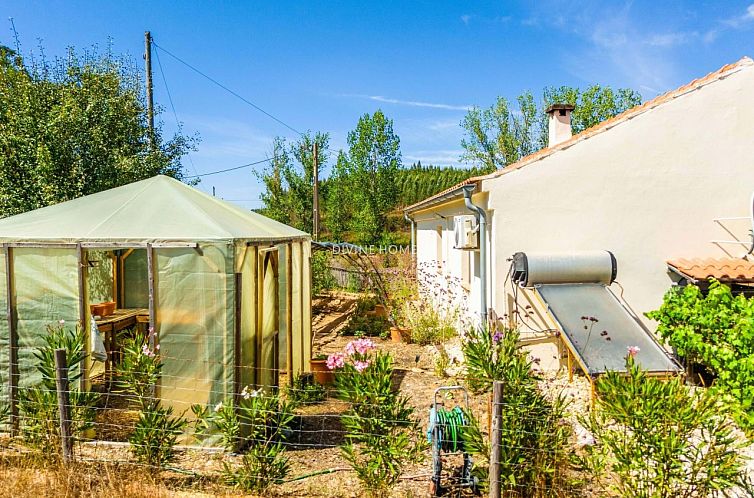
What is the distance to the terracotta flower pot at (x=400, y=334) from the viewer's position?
11867 millimetres

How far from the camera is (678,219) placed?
28.6 ft

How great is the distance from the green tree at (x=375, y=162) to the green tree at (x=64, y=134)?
63.8 ft

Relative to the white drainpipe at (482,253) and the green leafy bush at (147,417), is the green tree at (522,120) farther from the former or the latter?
the green leafy bush at (147,417)

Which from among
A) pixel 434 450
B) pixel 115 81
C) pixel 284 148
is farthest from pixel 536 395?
pixel 284 148

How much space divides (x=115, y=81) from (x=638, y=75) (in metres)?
23.5

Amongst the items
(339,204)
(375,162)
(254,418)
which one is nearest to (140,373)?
(254,418)

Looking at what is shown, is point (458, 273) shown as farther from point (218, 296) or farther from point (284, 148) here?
point (284, 148)

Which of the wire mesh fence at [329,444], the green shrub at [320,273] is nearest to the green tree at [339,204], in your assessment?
the green shrub at [320,273]

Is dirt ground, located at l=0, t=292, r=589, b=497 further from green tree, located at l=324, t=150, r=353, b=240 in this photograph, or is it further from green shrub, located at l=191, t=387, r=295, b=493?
green tree, located at l=324, t=150, r=353, b=240

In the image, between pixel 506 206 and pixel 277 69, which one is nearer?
pixel 506 206

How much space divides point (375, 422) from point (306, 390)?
3.53m

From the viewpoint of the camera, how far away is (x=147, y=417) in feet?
16.0

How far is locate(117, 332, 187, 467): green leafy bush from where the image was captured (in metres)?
4.84

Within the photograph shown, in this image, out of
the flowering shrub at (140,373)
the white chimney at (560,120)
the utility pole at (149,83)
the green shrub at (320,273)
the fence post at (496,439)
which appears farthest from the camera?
the green shrub at (320,273)
